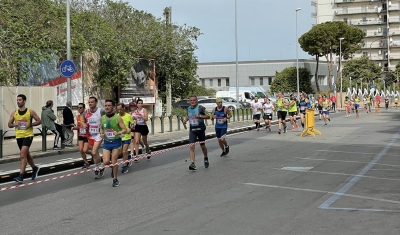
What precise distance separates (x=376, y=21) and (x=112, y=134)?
337 ft

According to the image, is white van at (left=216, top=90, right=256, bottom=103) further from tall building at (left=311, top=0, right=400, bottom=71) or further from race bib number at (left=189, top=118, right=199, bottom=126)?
tall building at (left=311, top=0, right=400, bottom=71)

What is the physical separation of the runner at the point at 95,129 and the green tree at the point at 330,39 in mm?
66454

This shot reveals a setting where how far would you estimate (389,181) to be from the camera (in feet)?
36.3

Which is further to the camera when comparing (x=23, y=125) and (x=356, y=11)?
(x=356, y=11)

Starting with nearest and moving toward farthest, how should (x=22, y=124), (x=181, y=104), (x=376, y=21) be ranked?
1. (x=22, y=124)
2. (x=181, y=104)
3. (x=376, y=21)

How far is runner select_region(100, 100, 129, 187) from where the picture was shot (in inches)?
434

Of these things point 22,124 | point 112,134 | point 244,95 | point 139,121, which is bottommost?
point 112,134

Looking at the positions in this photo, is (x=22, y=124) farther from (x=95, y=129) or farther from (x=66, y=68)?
(x=66, y=68)

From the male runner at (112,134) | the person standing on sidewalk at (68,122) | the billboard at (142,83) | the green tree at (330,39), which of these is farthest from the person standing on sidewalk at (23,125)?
the green tree at (330,39)

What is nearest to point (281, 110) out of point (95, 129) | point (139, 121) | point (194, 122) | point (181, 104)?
point (139, 121)

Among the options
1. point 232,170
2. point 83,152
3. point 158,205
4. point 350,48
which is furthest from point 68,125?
point 350,48

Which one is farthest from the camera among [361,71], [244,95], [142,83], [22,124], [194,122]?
[361,71]

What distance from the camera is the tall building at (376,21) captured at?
10512 centimetres

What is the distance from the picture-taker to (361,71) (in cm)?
9600
